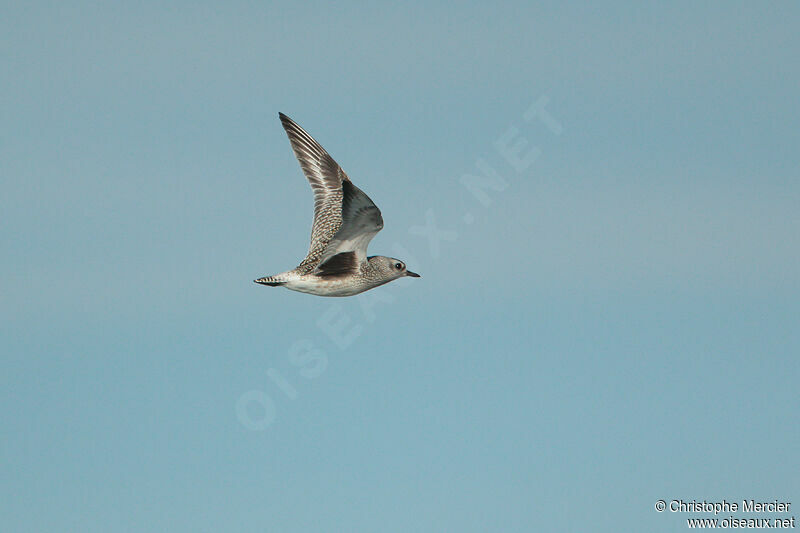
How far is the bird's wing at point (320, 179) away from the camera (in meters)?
23.5

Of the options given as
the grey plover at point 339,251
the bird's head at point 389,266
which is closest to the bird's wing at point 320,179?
the grey plover at point 339,251

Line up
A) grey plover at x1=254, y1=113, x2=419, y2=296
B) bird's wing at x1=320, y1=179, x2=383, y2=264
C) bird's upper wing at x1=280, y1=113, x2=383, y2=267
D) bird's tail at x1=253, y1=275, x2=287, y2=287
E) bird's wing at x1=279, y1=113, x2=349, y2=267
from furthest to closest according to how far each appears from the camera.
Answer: bird's wing at x1=279, y1=113, x2=349, y2=267 → bird's tail at x1=253, y1=275, x2=287, y2=287 → grey plover at x1=254, y1=113, x2=419, y2=296 → bird's upper wing at x1=280, y1=113, x2=383, y2=267 → bird's wing at x1=320, y1=179, x2=383, y2=264

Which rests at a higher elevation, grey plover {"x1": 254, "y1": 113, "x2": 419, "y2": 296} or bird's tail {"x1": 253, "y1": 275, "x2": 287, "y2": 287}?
grey plover {"x1": 254, "y1": 113, "x2": 419, "y2": 296}

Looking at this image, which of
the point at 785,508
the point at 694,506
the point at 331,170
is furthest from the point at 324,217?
the point at 785,508

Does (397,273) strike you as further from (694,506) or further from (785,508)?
(785,508)

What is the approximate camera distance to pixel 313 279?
2145cm

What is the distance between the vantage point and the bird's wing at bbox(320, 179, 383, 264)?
19156 millimetres

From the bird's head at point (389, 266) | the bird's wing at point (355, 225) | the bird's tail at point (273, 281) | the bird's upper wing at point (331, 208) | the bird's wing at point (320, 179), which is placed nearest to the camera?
the bird's wing at point (355, 225)

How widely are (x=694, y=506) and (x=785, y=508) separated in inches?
77.3

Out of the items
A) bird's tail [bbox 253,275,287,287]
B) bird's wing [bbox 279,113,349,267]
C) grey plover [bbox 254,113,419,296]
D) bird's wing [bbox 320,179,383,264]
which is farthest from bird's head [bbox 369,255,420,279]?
bird's tail [bbox 253,275,287,287]

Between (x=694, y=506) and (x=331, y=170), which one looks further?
(x=331, y=170)

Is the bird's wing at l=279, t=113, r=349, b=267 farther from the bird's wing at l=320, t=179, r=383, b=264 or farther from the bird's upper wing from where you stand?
the bird's wing at l=320, t=179, r=383, b=264

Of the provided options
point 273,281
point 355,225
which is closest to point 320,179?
point 273,281

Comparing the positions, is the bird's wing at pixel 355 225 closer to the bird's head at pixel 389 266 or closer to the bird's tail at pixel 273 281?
the bird's head at pixel 389 266
